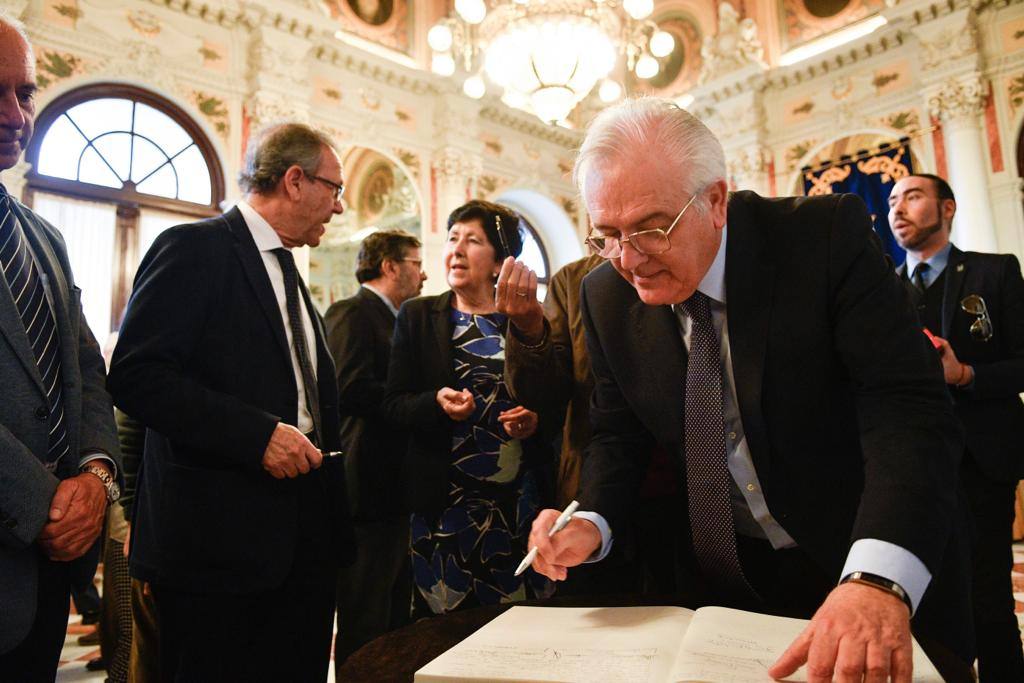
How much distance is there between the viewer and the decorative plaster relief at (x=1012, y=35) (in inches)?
282

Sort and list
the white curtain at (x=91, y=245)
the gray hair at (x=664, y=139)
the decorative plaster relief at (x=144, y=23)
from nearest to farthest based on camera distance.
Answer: the gray hair at (x=664, y=139) < the white curtain at (x=91, y=245) < the decorative plaster relief at (x=144, y=23)

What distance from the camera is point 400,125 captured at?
26.9 ft

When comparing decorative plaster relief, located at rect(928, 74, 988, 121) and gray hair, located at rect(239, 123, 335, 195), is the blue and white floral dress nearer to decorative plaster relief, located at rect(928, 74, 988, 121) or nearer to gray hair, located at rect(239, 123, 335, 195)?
gray hair, located at rect(239, 123, 335, 195)

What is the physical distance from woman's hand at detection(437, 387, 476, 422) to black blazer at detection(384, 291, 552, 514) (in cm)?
6

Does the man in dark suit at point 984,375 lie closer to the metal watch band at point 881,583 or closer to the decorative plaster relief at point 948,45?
the metal watch band at point 881,583

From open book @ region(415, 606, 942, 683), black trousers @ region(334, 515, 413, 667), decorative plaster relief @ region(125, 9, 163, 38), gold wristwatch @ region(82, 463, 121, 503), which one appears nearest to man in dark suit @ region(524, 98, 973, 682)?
open book @ region(415, 606, 942, 683)

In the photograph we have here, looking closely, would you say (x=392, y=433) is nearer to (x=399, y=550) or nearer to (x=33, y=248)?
(x=399, y=550)

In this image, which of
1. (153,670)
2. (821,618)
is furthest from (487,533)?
(821,618)

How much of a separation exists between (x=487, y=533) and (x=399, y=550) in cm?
96

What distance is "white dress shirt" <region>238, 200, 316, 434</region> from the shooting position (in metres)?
1.75

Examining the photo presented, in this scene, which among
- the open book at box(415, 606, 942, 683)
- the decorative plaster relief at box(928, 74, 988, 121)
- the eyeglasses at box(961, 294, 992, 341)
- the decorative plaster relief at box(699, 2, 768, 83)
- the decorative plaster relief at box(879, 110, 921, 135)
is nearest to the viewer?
the open book at box(415, 606, 942, 683)

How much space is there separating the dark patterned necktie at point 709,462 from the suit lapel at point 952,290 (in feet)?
5.47

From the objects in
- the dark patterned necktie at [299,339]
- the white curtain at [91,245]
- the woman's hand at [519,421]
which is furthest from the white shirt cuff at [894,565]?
the white curtain at [91,245]

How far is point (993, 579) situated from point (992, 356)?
29.3 inches
